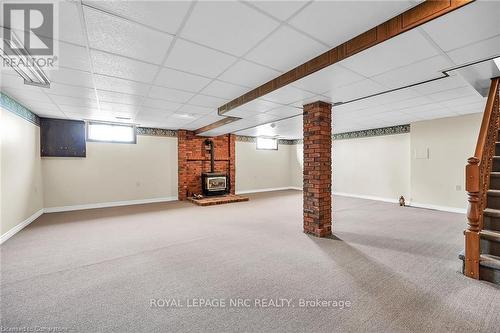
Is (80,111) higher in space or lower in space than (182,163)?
higher

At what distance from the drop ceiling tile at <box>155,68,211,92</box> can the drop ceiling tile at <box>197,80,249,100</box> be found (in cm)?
12

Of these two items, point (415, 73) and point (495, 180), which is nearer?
point (415, 73)

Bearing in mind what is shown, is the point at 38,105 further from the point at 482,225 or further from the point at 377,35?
the point at 482,225

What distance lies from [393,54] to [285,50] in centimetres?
104

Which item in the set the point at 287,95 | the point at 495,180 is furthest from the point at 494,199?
the point at 287,95

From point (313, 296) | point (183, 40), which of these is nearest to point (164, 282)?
point (313, 296)

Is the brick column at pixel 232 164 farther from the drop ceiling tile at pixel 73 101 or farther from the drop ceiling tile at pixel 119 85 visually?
the drop ceiling tile at pixel 119 85

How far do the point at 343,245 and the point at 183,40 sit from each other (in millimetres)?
3276

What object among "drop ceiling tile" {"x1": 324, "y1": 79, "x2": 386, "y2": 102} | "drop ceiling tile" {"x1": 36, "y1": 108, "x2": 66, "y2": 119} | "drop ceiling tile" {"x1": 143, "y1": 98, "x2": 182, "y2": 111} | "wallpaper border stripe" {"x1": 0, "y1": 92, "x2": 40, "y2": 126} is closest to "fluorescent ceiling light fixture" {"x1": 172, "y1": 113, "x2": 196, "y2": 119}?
"drop ceiling tile" {"x1": 143, "y1": 98, "x2": 182, "y2": 111}

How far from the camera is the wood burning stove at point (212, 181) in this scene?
733cm

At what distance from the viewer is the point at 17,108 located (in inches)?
157

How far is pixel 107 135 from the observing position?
6.34 meters

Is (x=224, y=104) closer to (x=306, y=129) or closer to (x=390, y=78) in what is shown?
(x=306, y=129)

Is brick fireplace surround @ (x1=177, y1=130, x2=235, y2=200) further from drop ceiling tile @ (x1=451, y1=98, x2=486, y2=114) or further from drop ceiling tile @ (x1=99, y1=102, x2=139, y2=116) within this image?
drop ceiling tile @ (x1=451, y1=98, x2=486, y2=114)
